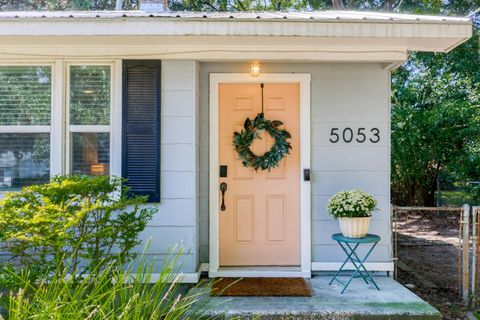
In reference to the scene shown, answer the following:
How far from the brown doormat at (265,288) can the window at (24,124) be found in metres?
1.98

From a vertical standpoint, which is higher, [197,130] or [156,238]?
[197,130]

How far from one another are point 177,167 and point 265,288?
4.47ft

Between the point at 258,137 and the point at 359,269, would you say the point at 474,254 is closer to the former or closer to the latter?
the point at 359,269

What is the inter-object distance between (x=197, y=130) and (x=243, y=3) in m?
9.62

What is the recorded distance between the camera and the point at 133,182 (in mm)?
3670

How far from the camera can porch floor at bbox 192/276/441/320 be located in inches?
119

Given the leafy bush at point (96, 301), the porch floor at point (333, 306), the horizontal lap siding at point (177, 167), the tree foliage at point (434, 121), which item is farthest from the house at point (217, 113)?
the tree foliage at point (434, 121)

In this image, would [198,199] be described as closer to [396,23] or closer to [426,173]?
[396,23]

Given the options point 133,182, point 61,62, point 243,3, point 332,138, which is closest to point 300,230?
point 332,138

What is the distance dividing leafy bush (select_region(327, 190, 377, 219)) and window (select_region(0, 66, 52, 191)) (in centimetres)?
270

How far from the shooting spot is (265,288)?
3.59 meters

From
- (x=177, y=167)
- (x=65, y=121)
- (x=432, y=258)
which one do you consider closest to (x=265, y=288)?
(x=177, y=167)

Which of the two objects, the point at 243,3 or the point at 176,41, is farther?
the point at 243,3

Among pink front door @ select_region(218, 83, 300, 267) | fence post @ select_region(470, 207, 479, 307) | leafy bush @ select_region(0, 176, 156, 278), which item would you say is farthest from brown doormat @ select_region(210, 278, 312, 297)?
fence post @ select_region(470, 207, 479, 307)
